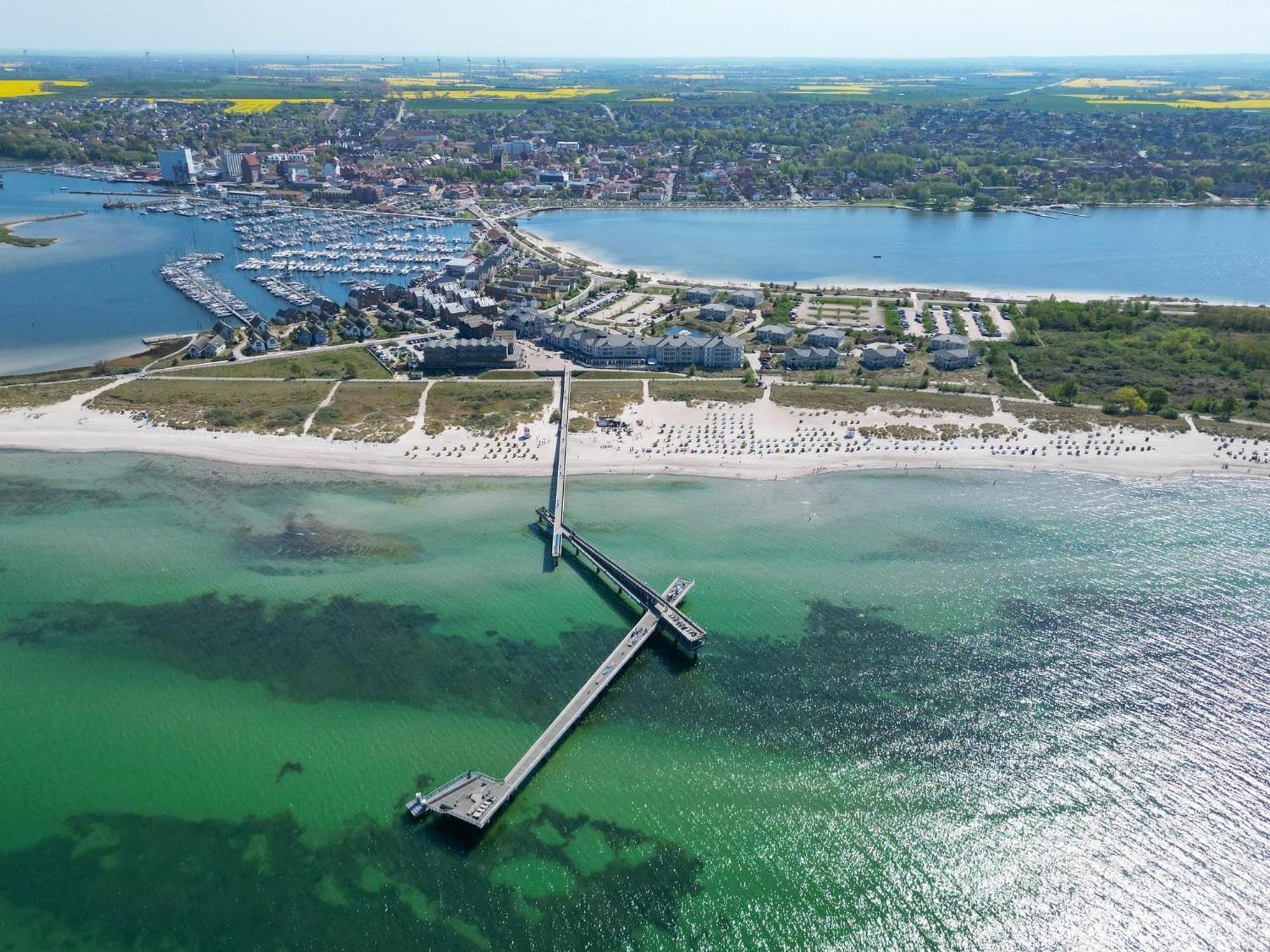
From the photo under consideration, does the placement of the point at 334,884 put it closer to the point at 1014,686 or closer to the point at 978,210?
the point at 1014,686

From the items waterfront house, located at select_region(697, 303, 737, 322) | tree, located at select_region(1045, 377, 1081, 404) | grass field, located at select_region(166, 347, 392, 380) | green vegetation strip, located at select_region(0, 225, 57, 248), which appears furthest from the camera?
green vegetation strip, located at select_region(0, 225, 57, 248)

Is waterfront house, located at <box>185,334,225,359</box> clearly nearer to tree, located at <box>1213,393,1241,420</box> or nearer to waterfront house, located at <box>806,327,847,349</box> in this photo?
waterfront house, located at <box>806,327,847,349</box>

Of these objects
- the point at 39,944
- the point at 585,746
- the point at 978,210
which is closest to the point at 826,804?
the point at 585,746

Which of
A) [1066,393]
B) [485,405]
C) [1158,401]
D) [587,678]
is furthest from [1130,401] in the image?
[587,678]

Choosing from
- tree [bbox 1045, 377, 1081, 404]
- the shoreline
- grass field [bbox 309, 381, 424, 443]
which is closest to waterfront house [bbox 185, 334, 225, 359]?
grass field [bbox 309, 381, 424, 443]

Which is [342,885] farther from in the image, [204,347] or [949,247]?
[949,247]

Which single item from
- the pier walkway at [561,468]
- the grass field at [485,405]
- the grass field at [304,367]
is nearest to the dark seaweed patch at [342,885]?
the pier walkway at [561,468]
